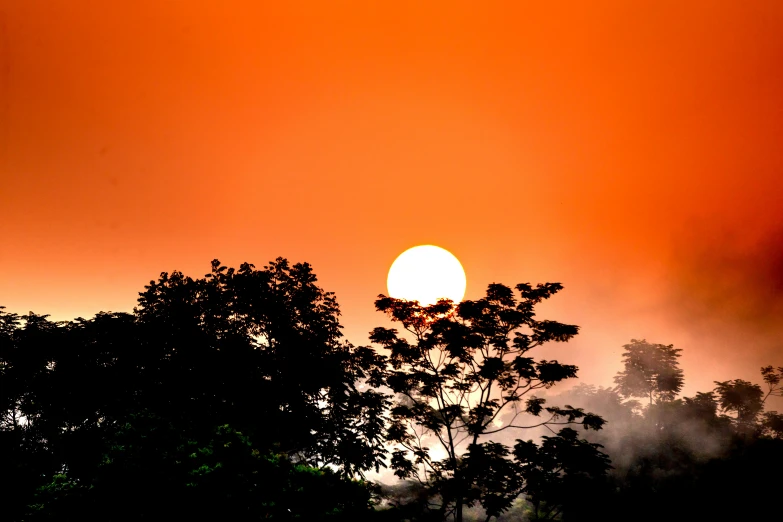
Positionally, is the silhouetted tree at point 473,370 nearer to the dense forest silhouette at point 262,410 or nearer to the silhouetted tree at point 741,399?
the dense forest silhouette at point 262,410

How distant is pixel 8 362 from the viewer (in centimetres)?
2603

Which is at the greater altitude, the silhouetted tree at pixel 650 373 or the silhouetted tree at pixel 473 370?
the silhouetted tree at pixel 650 373

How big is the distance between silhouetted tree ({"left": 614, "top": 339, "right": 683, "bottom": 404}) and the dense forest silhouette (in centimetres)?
2151

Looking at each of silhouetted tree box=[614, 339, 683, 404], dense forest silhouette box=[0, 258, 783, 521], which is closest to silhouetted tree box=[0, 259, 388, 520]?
dense forest silhouette box=[0, 258, 783, 521]

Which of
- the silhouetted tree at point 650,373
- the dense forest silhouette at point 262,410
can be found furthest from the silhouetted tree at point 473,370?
the silhouetted tree at point 650,373

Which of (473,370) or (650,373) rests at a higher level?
(650,373)

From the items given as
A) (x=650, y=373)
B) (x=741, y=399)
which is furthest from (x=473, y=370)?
(x=741, y=399)

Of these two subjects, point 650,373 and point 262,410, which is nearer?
point 262,410

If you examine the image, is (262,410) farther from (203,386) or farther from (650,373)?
(650,373)

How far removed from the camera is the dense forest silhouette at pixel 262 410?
9381mm

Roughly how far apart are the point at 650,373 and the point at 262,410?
60.7 meters

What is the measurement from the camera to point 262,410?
60.4ft

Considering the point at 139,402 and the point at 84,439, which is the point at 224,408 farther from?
the point at 84,439

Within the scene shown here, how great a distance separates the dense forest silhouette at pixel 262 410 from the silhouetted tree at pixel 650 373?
2151 cm
